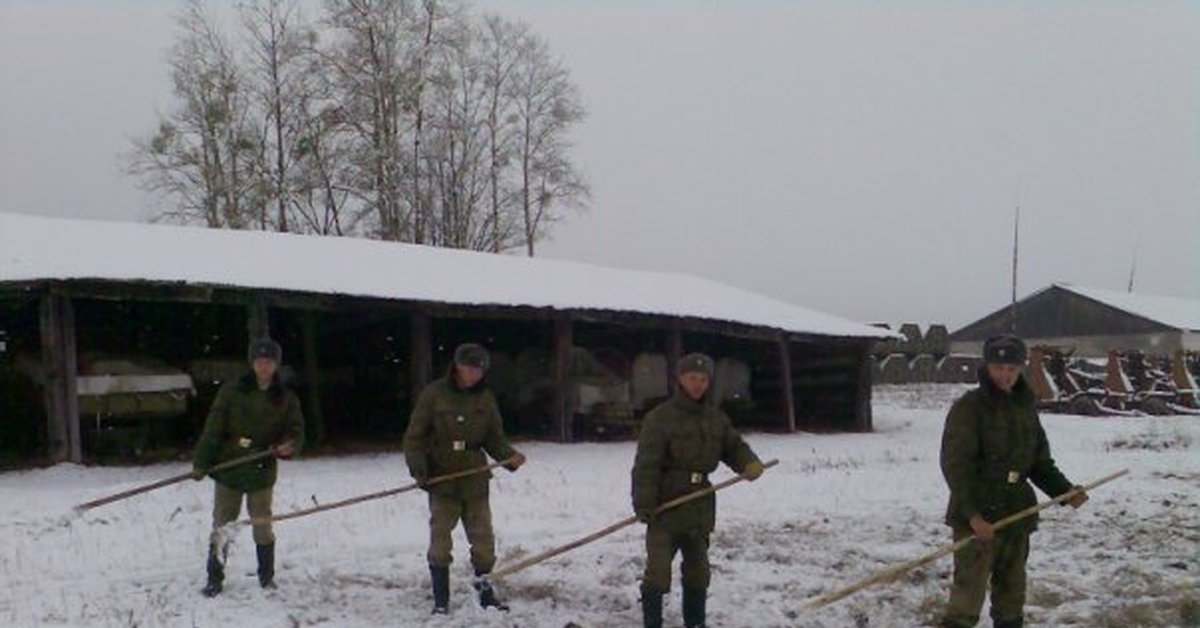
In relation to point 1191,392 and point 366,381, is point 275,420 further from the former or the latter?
point 1191,392

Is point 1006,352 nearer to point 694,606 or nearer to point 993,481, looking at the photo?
point 993,481

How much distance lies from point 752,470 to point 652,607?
1.01 meters

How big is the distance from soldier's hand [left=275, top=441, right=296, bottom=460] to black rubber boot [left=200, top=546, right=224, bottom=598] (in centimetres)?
75

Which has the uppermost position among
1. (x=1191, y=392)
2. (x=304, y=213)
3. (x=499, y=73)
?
(x=499, y=73)

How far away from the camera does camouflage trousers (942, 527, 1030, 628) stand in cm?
555

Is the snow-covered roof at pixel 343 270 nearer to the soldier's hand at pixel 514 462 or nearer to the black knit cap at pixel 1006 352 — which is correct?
the soldier's hand at pixel 514 462

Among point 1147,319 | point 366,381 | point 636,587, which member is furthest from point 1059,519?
point 1147,319

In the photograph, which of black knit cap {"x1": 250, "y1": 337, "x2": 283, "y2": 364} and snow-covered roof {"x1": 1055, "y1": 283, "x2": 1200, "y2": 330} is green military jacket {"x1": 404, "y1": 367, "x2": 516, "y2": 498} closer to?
black knit cap {"x1": 250, "y1": 337, "x2": 283, "y2": 364}

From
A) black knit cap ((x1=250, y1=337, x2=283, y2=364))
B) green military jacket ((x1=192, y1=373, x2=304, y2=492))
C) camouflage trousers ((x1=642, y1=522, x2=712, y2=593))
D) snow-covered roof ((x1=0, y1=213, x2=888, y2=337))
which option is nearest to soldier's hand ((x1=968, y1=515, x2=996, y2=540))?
camouflage trousers ((x1=642, y1=522, x2=712, y2=593))

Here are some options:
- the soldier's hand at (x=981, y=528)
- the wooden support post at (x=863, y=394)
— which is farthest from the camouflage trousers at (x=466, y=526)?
the wooden support post at (x=863, y=394)

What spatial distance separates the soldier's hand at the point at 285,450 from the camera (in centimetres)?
731

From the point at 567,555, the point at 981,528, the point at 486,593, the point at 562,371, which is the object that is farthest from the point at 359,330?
the point at 981,528

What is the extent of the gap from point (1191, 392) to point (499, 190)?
23.3 meters

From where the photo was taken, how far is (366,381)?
22.0 metres
